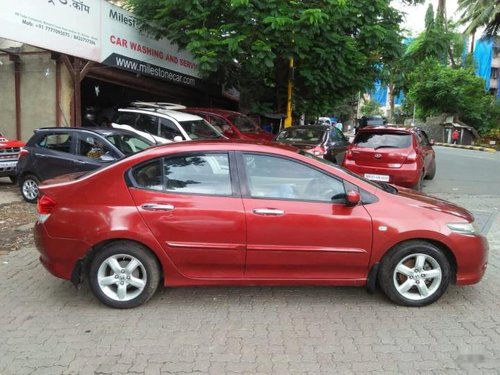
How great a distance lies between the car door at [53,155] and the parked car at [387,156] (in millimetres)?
5402

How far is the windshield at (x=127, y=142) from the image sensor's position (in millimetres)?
9516

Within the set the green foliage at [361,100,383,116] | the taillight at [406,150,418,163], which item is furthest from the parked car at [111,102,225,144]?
the green foliage at [361,100,383,116]

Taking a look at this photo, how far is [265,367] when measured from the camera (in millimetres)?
3592

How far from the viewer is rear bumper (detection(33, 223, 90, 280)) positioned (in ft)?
14.8

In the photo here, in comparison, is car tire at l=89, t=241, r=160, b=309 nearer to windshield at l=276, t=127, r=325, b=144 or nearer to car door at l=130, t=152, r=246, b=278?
car door at l=130, t=152, r=246, b=278

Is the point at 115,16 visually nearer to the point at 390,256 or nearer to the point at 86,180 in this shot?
the point at 86,180

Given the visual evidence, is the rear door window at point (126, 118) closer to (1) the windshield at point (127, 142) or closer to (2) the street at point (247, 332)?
(1) the windshield at point (127, 142)

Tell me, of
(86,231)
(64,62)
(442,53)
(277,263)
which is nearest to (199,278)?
(277,263)

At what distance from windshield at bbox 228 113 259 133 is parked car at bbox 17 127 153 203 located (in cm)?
Result: 439

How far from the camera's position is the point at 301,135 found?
12672 mm

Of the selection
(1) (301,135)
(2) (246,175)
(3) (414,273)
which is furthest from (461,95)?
(2) (246,175)

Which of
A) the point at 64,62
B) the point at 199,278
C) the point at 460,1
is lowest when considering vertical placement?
the point at 199,278

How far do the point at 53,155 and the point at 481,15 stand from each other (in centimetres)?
3481

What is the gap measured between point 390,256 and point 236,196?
1448mm
